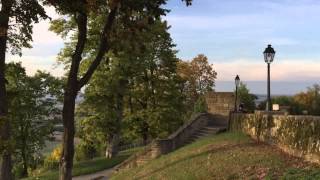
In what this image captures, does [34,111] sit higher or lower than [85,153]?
higher

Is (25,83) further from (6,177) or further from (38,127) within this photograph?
(6,177)

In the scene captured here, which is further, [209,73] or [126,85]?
[209,73]

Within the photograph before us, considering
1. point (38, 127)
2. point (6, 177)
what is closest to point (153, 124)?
point (38, 127)

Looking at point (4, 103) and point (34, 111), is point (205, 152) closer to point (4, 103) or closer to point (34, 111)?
point (4, 103)

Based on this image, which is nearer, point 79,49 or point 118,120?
point 79,49

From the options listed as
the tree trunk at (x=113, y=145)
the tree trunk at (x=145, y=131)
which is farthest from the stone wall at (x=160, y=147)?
the tree trunk at (x=145, y=131)

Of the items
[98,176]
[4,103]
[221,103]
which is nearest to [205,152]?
[4,103]

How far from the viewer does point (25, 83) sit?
134 feet

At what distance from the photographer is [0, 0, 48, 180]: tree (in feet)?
→ 71.6

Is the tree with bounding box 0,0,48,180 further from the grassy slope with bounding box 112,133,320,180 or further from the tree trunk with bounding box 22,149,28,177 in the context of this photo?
the tree trunk with bounding box 22,149,28,177

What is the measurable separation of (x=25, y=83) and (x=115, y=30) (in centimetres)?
1961

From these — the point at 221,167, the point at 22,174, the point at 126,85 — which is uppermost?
the point at 126,85

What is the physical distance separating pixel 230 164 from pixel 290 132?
2.01 metres

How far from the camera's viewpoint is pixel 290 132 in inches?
704
